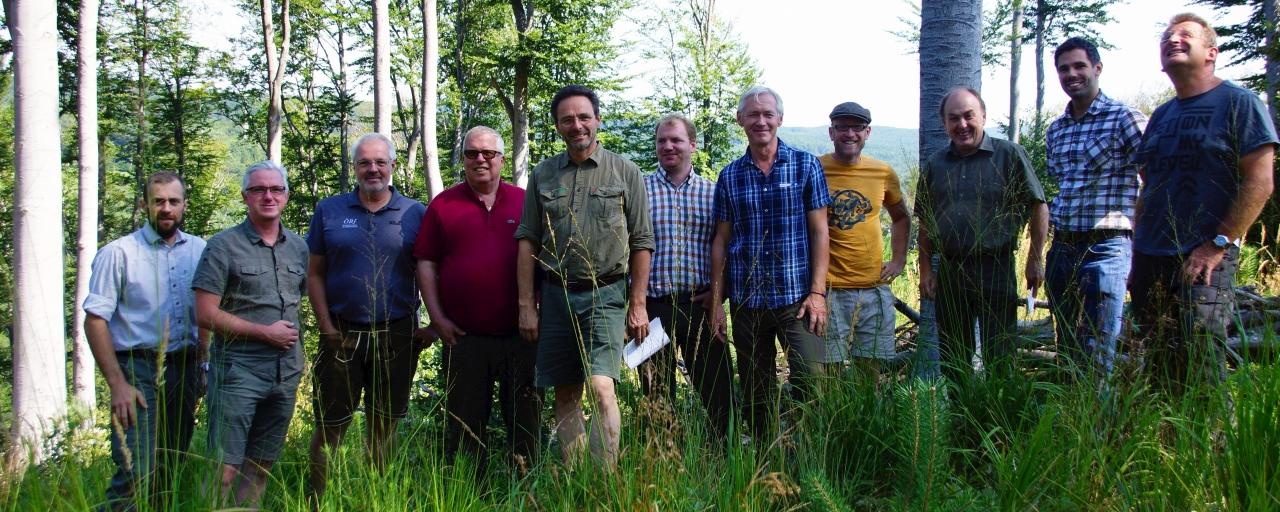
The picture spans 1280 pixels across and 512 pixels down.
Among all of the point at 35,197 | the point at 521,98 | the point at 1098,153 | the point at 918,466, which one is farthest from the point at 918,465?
the point at 521,98

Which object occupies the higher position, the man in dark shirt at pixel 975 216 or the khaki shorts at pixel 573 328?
the man in dark shirt at pixel 975 216

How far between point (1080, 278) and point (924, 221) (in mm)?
676

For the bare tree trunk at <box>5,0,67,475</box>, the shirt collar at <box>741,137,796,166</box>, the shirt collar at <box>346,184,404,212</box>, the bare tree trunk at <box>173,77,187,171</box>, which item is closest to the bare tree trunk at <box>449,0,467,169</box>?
the bare tree trunk at <box>173,77,187,171</box>

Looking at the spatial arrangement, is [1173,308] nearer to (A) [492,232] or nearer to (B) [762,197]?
(B) [762,197]

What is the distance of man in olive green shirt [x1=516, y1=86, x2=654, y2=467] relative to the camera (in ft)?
11.0

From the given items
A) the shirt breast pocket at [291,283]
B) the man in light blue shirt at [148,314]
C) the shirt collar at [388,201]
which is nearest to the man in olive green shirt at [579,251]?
the shirt collar at [388,201]

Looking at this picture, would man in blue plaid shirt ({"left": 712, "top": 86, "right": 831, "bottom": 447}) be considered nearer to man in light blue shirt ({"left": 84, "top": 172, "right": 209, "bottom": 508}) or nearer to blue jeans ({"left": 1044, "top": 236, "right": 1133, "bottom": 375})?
blue jeans ({"left": 1044, "top": 236, "right": 1133, "bottom": 375})

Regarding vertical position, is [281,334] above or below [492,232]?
below

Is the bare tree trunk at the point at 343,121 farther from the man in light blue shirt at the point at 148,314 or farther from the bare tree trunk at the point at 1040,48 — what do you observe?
the bare tree trunk at the point at 1040,48

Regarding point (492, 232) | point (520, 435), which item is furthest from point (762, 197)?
point (520, 435)

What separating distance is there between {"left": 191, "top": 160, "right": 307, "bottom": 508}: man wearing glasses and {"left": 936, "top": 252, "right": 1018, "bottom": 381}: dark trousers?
2691 millimetres

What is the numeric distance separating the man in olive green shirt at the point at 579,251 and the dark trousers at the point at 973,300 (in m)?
1.26

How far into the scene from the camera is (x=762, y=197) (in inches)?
142

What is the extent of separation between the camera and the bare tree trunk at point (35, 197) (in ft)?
23.3
